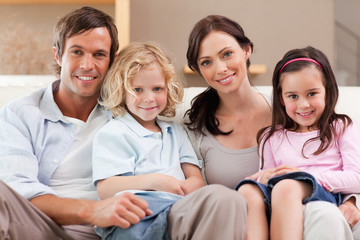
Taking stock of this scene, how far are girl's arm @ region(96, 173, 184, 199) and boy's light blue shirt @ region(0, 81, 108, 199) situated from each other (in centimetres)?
18

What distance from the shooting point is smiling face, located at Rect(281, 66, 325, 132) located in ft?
5.48

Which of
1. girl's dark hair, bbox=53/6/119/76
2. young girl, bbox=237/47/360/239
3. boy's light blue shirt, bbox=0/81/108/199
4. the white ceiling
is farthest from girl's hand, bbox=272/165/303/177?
the white ceiling

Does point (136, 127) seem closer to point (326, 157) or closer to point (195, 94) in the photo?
point (195, 94)

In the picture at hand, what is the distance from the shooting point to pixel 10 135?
5.32 feet

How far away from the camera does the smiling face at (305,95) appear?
167 cm

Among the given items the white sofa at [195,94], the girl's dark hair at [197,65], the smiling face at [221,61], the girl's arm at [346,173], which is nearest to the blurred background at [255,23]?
the white sofa at [195,94]

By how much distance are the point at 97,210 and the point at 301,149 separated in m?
0.75

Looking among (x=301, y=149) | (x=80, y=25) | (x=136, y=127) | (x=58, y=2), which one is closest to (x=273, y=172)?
(x=301, y=149)

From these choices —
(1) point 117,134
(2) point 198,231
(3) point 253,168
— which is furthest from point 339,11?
(2) point 198,231

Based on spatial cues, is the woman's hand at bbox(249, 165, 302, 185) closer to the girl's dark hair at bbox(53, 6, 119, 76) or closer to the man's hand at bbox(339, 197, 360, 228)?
the man's hand at bbox(339, 197, 360, 228)

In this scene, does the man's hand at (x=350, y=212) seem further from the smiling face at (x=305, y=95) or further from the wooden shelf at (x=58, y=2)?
the wooden shelf at (x=58, y=2)

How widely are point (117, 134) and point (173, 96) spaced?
0.94 ft

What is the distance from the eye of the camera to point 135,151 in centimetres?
168

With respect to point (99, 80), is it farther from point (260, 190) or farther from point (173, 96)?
point (260, 190)
